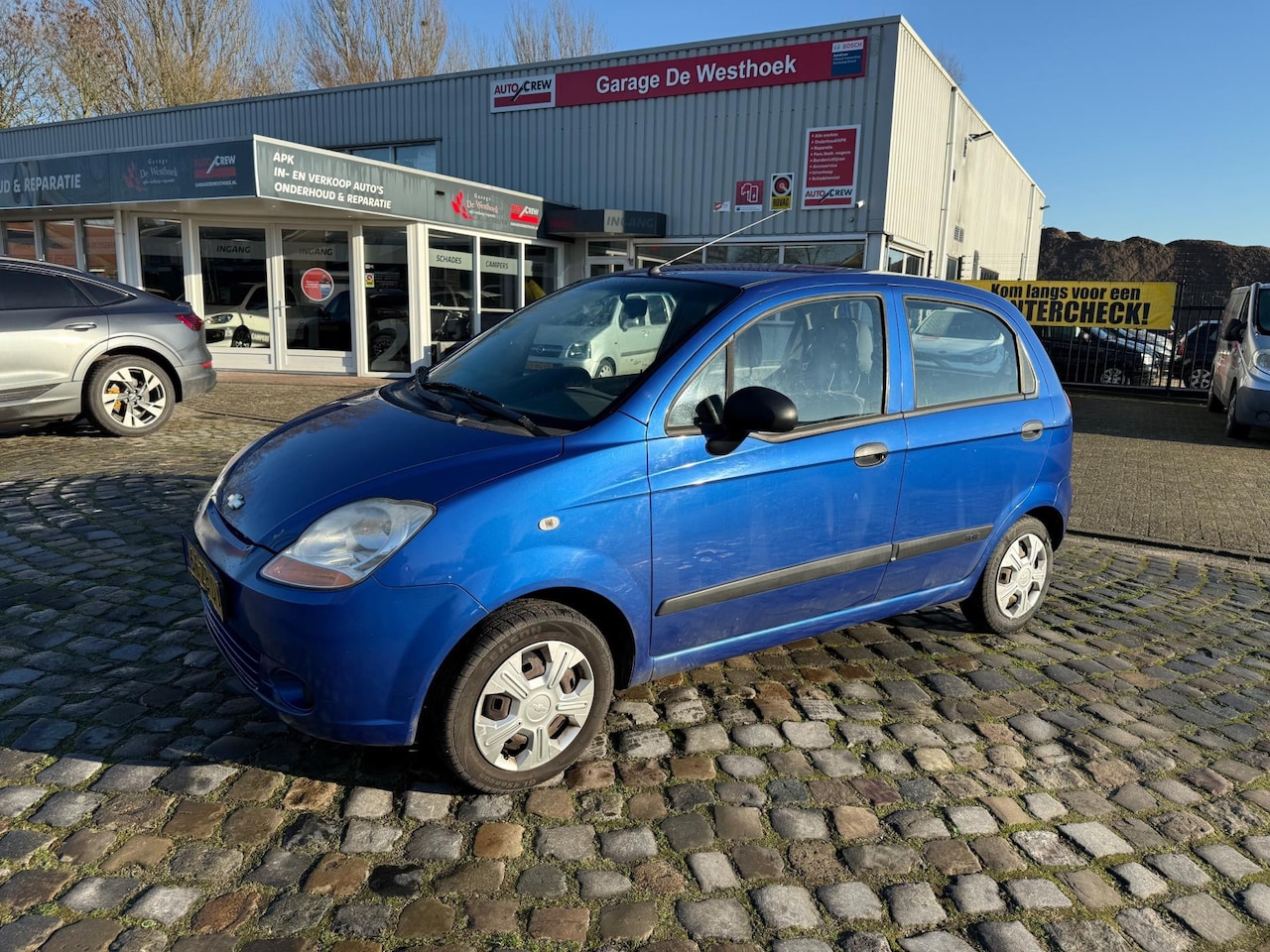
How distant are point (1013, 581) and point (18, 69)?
29333mm

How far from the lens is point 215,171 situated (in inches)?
468

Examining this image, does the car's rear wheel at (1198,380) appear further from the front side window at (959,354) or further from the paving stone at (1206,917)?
the paving stone at (1206,917)

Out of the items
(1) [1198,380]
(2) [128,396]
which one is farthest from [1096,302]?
(2) [128,396]

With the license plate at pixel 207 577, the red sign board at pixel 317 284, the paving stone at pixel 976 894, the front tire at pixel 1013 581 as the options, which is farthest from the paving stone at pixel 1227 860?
the red sign board at pixel 317 284

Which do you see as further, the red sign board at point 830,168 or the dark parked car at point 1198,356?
the dark parked car at point 1198,356

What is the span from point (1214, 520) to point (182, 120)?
73.9 ft

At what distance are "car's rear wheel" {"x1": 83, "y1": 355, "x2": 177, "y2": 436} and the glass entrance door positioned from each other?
6274mm

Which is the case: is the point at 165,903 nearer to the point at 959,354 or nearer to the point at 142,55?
the point at 959,354

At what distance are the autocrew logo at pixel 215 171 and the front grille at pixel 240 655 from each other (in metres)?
10.6

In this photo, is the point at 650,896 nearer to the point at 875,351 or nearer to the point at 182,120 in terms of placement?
the point at 875,351

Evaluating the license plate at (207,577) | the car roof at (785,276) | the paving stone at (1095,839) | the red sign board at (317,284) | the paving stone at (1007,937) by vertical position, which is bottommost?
the paving stone at (1007,937)

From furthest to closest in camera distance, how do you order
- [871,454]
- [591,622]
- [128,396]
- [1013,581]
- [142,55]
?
[142,55] → [128,396] → [1013,581] → [871,454] → [591,622]

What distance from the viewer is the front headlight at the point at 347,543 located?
2631 mm

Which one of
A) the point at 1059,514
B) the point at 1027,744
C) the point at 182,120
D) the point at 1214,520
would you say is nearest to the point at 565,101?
the point at 182,120
